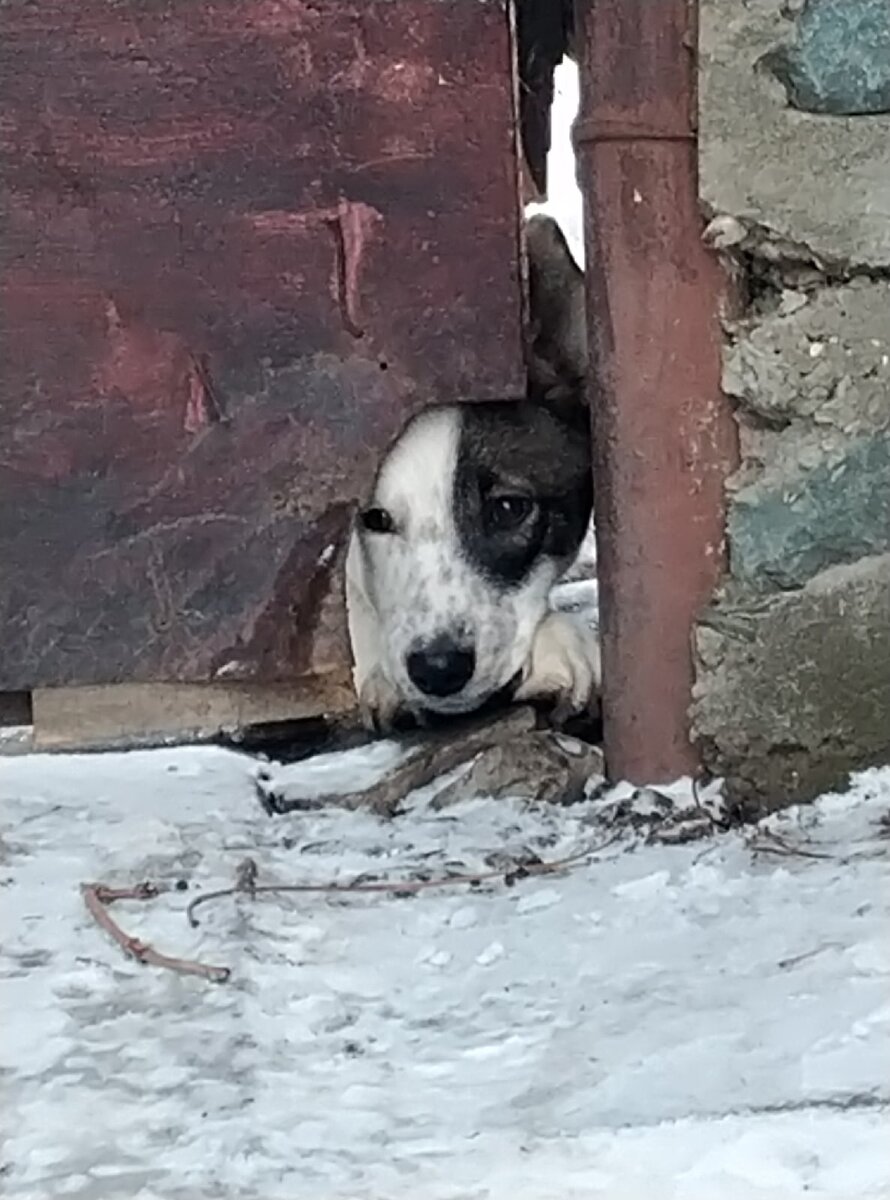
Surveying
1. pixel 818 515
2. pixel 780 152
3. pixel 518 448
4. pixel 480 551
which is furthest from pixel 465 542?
pixel 780 152

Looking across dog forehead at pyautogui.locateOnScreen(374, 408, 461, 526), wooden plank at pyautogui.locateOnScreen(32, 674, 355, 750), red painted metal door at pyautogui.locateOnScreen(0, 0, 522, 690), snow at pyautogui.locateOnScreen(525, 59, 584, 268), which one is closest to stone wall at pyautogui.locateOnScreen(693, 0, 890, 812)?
red painted metal door at pyautogui.locateOnScreen(0, 0, 522, 690)

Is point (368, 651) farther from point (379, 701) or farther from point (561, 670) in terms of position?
point (561, 670)

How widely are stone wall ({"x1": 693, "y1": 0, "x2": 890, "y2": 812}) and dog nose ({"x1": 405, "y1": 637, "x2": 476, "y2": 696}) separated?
0.92ft

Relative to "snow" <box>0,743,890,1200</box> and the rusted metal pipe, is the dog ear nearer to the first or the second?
the rusted metal pipe

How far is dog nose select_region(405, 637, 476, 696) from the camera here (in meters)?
1.93

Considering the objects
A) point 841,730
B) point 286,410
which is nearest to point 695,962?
point 841,730

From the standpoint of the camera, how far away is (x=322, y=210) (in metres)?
1.80

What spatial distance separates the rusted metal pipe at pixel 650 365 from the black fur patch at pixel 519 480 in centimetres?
22

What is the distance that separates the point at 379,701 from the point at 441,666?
5.9 inches

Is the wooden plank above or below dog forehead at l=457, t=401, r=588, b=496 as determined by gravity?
below

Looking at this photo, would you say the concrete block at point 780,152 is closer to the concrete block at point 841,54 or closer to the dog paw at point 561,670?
the concrete block at point 841,54

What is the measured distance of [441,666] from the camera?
1.93m

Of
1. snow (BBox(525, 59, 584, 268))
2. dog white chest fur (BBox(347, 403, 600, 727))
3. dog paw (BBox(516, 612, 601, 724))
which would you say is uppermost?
snow (BBox(525, 59, 584, 268))

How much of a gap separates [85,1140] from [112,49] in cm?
107
